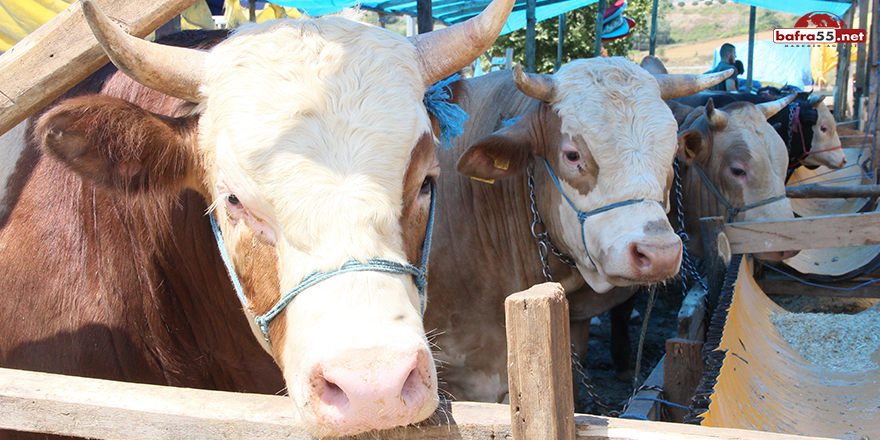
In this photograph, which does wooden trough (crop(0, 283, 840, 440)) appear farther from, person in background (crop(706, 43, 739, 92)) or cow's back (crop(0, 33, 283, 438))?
person in background (crop(706, 43, 739, 92))

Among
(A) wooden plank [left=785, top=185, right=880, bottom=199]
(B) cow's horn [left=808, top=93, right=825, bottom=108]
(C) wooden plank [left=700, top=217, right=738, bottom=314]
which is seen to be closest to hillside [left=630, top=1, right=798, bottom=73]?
(B) cow's horn [left=808, top=93, right=825, bottom=108]

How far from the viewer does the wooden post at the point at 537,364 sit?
1.14 m

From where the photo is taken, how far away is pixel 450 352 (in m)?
3.45

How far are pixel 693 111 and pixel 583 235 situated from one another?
2.44 metres

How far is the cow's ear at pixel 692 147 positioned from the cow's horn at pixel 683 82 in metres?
0.38

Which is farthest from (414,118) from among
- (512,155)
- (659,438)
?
(512,155)

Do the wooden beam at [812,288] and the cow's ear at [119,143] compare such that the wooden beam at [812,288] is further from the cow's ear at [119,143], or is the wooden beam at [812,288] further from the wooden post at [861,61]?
the wooden post at [861,61]

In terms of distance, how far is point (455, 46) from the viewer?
1974 mm

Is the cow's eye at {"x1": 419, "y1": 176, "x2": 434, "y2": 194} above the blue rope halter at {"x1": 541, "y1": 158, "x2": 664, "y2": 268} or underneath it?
above

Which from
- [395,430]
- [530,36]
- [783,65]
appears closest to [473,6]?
[530,36]

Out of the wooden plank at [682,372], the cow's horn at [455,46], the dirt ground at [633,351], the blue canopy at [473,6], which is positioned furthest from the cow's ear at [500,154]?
the blue canopy at [473,6]

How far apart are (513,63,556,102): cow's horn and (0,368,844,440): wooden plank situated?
205cm

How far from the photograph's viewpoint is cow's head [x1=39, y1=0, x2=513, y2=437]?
126 cm

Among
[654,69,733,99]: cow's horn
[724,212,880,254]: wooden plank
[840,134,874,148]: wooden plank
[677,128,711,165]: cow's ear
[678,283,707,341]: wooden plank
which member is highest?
[654,69,733,99]: cow's horn
